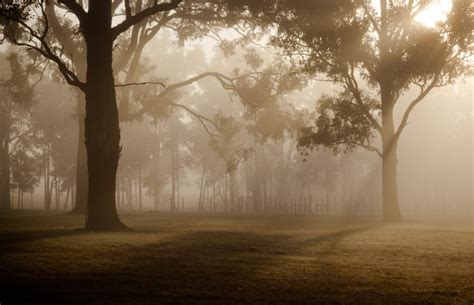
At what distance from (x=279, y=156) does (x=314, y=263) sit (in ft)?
200

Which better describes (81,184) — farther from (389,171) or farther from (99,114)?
(389,171)

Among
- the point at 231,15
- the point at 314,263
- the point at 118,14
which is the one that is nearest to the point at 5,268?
the point at 314,263

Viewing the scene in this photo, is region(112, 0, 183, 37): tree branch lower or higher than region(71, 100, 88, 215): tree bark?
higher

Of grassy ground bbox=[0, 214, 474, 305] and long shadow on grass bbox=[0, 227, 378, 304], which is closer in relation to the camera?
long shadow on grass bbox=[0, 227, 378, 304]

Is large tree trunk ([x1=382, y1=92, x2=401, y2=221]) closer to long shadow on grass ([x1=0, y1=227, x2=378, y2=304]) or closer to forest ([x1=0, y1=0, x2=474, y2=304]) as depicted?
forest ([x1=0, y1=0, x2=474, y2=304])

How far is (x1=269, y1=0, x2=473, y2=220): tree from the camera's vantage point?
2695cm

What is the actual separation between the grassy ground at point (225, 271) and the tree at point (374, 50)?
44.5 ft

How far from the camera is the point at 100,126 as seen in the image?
19.2m

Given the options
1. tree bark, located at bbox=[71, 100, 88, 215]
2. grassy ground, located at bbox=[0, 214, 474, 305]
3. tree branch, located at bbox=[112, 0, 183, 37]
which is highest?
tree branch, located at bbox=[112, 0, 183, 37]

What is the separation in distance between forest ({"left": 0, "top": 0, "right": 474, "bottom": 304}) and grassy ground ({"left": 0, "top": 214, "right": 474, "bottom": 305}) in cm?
5

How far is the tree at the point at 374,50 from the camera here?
88.4 feet

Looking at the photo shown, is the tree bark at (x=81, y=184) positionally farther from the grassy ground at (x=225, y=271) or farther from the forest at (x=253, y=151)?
the grassy ground at (x=225, y=271)

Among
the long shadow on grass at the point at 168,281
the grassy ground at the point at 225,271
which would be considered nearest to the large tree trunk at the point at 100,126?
the grassy ground at the point at 225,271

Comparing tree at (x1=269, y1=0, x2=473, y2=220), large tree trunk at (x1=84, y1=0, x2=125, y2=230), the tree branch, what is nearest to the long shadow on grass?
large tree trunk at (x1=84, y1=0, x2=125, y2=230)
